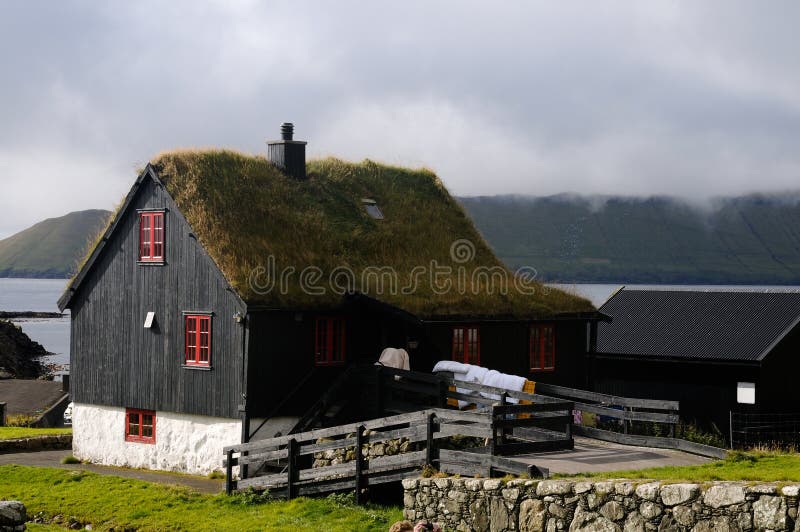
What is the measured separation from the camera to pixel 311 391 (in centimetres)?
3075

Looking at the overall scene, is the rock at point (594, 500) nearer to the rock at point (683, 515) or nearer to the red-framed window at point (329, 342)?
the rock at point (683, 515)

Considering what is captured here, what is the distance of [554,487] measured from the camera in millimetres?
18578

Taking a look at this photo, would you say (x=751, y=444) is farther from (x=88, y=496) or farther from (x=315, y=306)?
(x=88, y=496)

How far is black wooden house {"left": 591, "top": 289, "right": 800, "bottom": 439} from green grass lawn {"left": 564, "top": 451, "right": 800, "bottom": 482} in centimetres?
1240

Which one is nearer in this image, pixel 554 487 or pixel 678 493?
pixel 678 493

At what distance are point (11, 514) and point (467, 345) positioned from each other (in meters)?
16.9

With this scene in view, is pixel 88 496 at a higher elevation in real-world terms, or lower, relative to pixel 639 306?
lower

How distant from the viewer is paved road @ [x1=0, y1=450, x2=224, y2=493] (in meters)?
29.2

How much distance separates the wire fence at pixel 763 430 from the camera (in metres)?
37.8

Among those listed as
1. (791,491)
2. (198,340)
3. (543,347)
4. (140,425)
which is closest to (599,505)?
(791,491)

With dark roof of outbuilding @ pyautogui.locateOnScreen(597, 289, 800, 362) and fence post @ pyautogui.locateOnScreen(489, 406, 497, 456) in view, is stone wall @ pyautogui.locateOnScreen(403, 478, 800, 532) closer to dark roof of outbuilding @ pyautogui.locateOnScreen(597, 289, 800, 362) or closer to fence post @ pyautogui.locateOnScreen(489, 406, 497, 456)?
fence post @ pyautogui.locateOnScreen(489, 406, 497, 456)

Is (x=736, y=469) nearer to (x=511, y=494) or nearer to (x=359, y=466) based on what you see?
(x=511, y=494)

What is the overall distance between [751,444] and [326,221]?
17.0 meters

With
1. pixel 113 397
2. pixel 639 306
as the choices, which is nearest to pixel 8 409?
pixel 113 397
